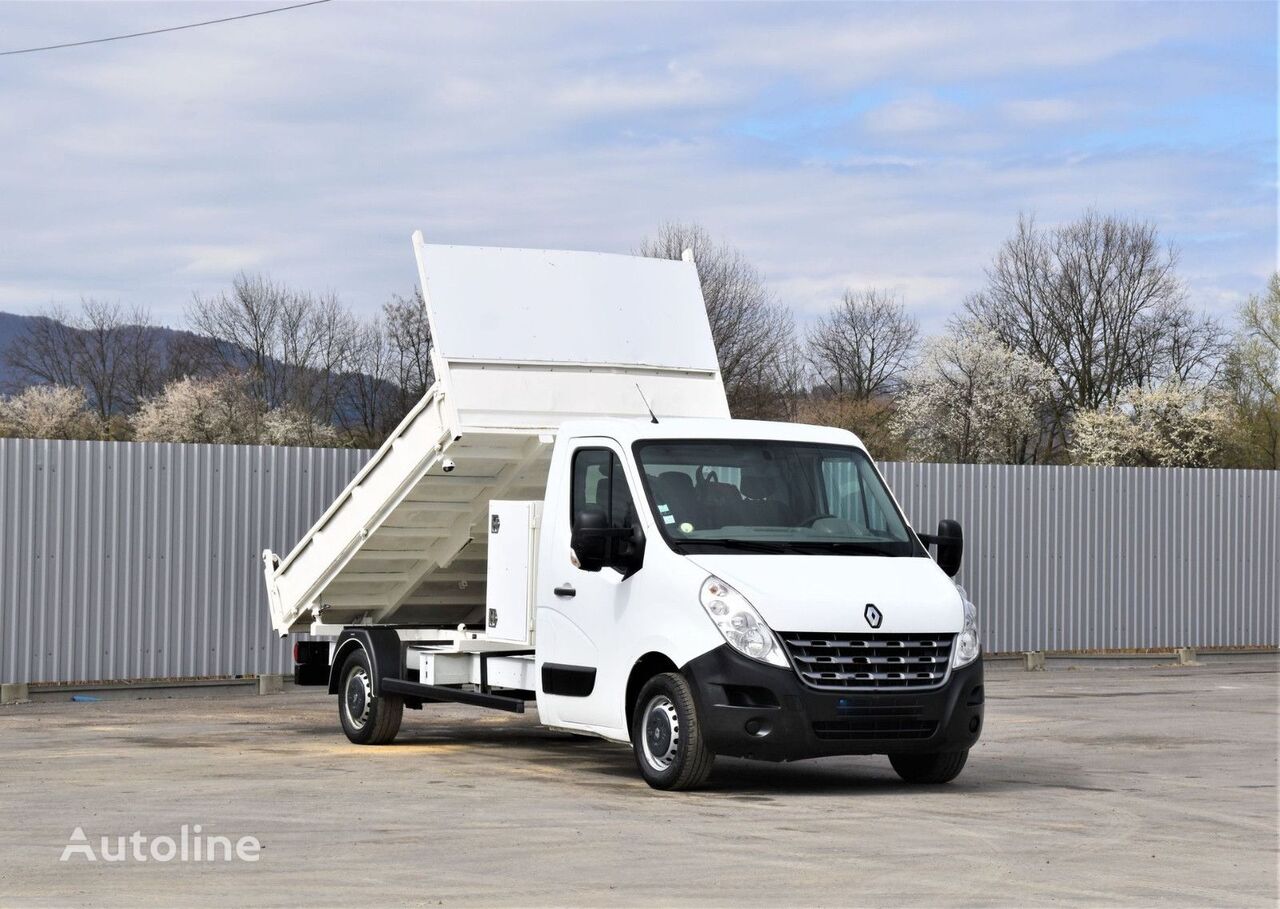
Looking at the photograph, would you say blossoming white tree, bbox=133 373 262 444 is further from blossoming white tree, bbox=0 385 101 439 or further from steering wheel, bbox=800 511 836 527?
steering wheel, bbox=800 511 836 527

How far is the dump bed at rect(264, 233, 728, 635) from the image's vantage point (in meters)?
12.1

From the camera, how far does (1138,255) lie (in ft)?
217

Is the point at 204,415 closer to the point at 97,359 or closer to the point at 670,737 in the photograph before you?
the point at 97,359

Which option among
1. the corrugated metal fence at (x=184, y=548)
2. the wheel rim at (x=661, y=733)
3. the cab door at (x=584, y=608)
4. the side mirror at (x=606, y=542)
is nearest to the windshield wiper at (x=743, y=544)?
the side mirror at (x=606, y=542)

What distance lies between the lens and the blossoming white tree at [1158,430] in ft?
188

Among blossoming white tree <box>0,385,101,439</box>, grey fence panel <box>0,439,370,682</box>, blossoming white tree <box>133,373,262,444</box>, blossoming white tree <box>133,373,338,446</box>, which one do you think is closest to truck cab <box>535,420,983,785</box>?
grey fence panel <box>0,439,370,682</box>

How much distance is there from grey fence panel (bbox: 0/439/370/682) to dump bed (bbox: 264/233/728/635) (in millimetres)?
5132

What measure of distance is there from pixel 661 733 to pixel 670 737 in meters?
0.10

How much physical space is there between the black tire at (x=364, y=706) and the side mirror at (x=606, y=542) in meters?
3.23

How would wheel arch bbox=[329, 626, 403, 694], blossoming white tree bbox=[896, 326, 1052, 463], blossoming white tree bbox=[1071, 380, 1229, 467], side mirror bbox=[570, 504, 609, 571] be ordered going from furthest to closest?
blossoming white tree bbox=[896, 326, 1052, 463], blossoming white tree bbox=[1071, 380, 1229, 467], wheel arch bbox=[329, 626, 403, 694], side mirror bbox=[570, 504, 609, 571]

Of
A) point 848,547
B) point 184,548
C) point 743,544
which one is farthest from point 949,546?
point 184,548

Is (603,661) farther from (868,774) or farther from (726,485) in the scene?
(868,774)

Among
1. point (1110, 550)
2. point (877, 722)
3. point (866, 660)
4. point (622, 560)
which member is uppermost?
point (622, 560)

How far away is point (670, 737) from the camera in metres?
10.4
